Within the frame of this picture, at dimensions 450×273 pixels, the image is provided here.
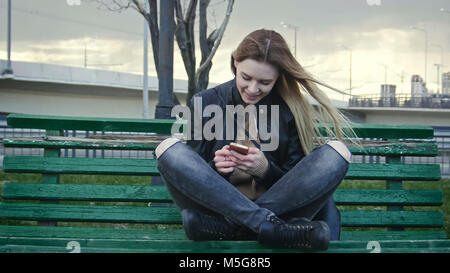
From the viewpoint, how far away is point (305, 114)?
3.52 m

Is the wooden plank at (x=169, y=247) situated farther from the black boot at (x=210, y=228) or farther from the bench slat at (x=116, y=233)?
the bench slat at (x=116, y=233)

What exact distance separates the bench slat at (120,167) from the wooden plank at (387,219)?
268 millimetres

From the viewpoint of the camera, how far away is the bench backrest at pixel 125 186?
4.20m

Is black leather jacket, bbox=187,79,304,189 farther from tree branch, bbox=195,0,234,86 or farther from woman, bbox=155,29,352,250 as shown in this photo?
tree branch, bbox=195,0,234,86

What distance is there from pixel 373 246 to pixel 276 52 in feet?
3.98

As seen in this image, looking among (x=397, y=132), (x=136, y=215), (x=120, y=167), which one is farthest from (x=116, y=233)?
(x=397, y=132)

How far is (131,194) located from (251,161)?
135 centimetres

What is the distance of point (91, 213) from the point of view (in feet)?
13.8

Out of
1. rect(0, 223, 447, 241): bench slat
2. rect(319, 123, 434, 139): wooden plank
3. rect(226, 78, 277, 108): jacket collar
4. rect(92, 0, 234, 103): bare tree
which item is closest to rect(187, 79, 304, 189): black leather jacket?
rect(226, 78, 277, 108): jacket collar

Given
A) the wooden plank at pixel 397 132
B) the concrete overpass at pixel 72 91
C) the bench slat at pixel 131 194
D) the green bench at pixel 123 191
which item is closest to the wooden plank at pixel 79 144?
the green bench at pixel 123 191

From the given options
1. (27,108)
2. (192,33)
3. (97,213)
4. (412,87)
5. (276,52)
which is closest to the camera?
(276,52)
